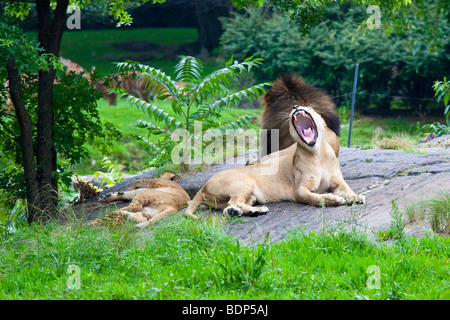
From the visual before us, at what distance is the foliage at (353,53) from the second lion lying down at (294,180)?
10891mm

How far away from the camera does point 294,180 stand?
25.9ft

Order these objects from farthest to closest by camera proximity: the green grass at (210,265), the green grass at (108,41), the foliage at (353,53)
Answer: the green grass at (108,41) < the foliage at (353,53) < the green grass at (210,265)

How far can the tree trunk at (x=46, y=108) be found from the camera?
332 inches

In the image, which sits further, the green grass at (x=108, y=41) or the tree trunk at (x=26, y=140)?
the green grass at (x=108, y=41)

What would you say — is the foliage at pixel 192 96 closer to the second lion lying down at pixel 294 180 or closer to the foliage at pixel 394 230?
the second lion lying down at pixel 294 180

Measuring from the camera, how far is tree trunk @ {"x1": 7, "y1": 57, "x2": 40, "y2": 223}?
791 cm

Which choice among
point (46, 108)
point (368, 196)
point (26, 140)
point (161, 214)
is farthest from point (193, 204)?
point (46, 108)

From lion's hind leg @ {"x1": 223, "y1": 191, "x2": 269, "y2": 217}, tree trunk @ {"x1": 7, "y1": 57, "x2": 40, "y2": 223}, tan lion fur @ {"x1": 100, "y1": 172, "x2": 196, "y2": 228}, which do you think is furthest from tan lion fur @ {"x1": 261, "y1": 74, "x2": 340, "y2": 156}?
tree trunk @ {"x1": 7, "y1": 57, "x2": 40, "y2": 223}

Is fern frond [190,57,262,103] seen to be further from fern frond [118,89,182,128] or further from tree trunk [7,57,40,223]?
tree trunk [7,57,40,223]

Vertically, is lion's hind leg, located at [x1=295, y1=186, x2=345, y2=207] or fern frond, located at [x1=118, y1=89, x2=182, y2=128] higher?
fern frond, located at [x1=118, y1=89, x2=182, y2=128]

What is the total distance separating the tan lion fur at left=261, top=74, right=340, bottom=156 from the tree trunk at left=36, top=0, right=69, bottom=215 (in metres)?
3.39

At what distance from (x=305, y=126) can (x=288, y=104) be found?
1952mm

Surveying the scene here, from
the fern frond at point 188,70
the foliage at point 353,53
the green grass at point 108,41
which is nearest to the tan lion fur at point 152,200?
the fern frond at point 188,70

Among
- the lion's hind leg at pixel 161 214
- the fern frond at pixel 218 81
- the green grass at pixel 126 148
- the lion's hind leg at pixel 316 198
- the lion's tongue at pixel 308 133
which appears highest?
the fern frond at pixel 218 81
